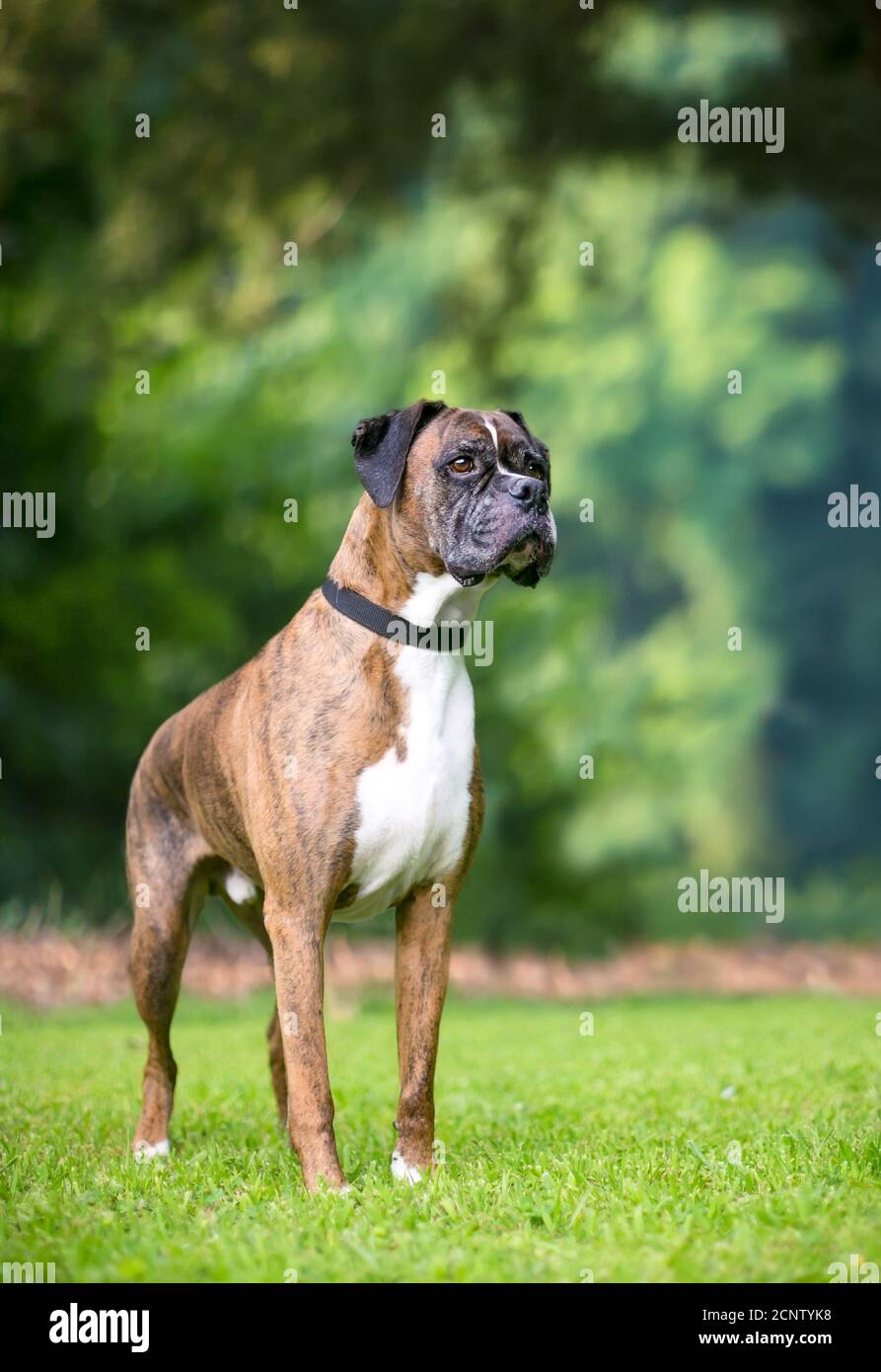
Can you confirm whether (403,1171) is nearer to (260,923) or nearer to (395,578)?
(260,923)

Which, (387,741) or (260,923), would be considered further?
(260,923)

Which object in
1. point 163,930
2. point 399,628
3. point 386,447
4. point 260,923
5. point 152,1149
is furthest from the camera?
point 260,923

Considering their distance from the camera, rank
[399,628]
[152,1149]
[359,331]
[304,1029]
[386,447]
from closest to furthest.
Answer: [304,1029], [399,628], [386,447], [152,1149], [359,331]

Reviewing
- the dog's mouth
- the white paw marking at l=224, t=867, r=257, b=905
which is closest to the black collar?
the dog's mouth

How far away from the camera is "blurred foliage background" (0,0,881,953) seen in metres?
9.86

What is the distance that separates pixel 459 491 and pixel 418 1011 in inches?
55.7

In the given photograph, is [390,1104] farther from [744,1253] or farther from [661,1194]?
[744,1253]

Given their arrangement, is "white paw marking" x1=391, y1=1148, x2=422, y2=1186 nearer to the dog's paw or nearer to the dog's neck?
the dog's paw

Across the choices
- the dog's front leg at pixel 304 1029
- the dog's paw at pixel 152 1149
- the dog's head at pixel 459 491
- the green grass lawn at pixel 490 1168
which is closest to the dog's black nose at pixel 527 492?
the dog's head at pixel 459 491

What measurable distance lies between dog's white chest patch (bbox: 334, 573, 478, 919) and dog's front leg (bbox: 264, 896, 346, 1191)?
201 mm

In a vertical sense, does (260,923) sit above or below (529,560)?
below

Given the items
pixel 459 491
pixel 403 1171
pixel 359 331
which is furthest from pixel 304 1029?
pixel 359 331

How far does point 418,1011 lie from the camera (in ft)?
13.4

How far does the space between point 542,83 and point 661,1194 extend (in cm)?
891
